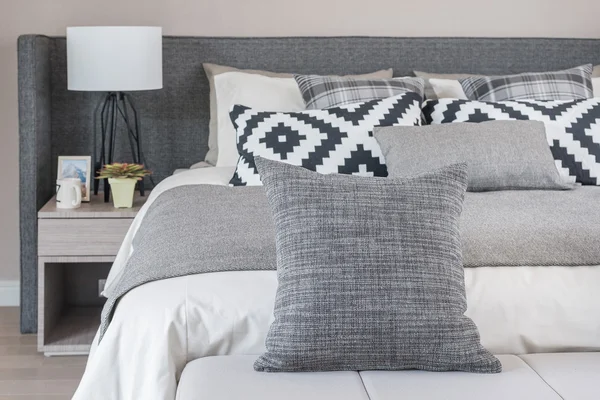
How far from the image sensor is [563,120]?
3.15 metres

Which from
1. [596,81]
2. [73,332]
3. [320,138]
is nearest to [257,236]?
[320,138]

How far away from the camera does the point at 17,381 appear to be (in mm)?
3033

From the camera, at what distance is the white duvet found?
1859 mm

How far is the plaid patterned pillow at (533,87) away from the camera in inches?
136

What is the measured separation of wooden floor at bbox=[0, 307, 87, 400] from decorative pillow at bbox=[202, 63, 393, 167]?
3.02 ft

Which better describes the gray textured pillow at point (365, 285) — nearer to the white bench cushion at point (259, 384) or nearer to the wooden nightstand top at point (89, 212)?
the white bench cushion at point (259, 384)

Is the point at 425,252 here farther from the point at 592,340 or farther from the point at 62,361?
the point at 62,361

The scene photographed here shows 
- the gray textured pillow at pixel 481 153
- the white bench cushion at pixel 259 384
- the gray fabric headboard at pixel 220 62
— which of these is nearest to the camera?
the white bench cushion at pixel 259 384

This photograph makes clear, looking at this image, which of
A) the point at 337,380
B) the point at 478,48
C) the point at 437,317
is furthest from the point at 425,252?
the point at 478,48

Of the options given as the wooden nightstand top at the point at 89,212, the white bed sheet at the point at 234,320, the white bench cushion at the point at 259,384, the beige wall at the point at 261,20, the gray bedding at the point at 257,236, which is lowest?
the white bench cushion at the point at 259,384

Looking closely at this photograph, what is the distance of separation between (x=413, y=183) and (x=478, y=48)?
2135mm

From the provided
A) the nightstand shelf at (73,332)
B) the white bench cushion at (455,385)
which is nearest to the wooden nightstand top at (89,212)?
the nightstand shelf at (73,332)

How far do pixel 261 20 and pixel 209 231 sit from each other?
71.3 inches

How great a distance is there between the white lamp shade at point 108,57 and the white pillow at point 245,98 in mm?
322
